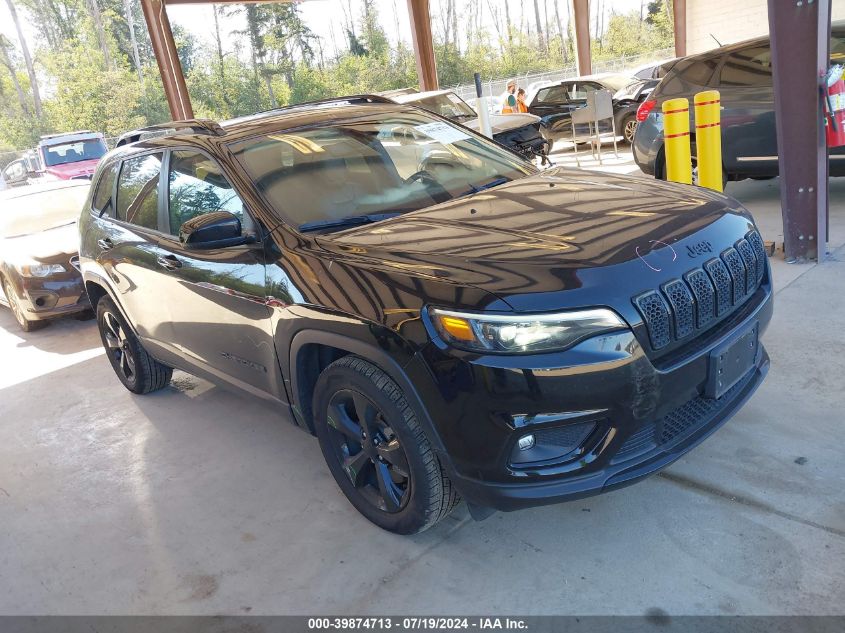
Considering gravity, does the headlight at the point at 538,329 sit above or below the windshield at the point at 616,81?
A: below

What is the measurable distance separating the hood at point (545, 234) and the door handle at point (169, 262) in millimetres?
1120

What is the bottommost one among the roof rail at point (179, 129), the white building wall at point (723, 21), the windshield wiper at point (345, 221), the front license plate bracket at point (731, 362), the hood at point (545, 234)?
the front license plate bracket at point (731, 362)

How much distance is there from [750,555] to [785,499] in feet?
1.25

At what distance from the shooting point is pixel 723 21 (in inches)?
886

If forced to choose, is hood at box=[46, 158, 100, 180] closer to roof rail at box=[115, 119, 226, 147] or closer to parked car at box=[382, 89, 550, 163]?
parked car at box=[382, 89, 550, 163]

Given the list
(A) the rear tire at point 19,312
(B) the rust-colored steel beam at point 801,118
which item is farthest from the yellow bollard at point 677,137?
(A) the rear tire at point 19,312

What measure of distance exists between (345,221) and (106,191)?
233 centimetres

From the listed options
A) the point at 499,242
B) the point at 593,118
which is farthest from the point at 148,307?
the point at 593,118

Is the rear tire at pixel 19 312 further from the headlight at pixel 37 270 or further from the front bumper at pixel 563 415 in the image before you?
the front bumper at pixel 563 415

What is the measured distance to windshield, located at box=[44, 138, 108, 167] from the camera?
1786cm

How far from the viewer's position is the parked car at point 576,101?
13.2 meters

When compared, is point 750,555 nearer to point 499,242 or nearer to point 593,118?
point 499,242

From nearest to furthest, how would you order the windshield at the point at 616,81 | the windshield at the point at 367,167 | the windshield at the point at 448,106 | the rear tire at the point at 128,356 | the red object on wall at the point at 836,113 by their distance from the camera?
the windshield at the point at 367,167, the rear tire at the point at 128,356, the red object on wall at the point at 836,113, the windshield at the point at 448,106, the windshield at the point at 616,81

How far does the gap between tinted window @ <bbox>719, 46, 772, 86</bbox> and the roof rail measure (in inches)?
211
